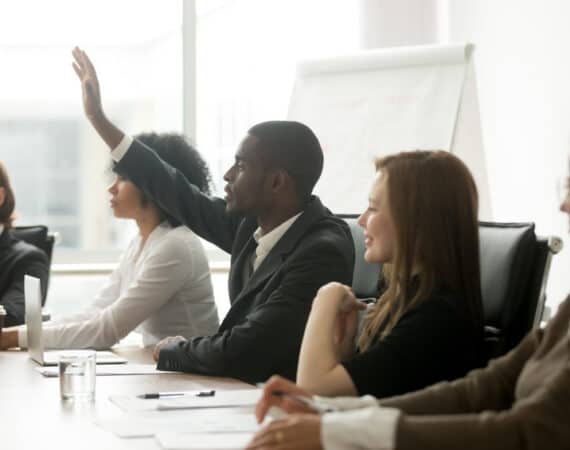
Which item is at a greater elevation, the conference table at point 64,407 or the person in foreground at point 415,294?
the person in foreground at point 415,294

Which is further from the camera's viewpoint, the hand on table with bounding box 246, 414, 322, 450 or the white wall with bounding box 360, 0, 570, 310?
the white wall with bounding box 360, 0, 570, 310

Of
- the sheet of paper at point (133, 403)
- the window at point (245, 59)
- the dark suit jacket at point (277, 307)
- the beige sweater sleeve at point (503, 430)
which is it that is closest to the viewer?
the beige sweater sleeve at point (503, 430)

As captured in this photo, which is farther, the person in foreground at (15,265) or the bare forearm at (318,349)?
the person in foreground at (15,265)

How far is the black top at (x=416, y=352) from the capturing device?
6.23ft

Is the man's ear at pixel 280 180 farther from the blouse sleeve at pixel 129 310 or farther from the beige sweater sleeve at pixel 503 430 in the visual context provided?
the beige sweater sleeve at pixel 503 430

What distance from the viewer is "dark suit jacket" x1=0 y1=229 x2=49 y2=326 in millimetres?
3537

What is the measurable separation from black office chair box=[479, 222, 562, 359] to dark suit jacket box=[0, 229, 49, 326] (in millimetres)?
1872

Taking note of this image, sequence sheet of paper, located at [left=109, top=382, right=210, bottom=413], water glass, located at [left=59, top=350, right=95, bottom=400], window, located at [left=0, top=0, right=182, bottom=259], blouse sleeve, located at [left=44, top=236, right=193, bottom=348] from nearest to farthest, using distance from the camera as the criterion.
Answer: sheet of paper, located at [left=109, top=382, right=210, bottom=413] → water glass, located at [left=59, top=350, right=95, bottom=400] → blouse sleeve, located at [left=44, top=236, right=193, bottom=348] → window, located at [left=0, top=0, right=182, bottom=259]

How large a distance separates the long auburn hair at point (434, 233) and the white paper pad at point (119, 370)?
2.23ft

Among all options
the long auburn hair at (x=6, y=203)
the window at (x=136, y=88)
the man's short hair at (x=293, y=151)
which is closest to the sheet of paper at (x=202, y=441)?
the man's short hair at (x=293, y=151)

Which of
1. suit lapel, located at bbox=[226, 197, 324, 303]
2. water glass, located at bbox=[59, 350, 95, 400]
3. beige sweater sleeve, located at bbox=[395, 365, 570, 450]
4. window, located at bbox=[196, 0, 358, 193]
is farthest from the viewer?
window, located at bbox=[196, 0, 358, 193]

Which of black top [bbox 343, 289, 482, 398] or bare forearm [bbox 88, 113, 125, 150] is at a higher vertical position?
bare forearm [bbox 88, 113, 125, 150]

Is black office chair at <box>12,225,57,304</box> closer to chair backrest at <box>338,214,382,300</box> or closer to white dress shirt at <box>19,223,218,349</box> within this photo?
white dress shirt at <box>19,223,218,349</box>

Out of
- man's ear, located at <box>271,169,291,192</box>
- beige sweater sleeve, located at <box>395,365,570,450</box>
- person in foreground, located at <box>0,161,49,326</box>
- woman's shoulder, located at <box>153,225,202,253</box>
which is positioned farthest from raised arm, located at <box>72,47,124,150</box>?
beige sweater sleeve, located at <box>395,365,570,450</box>
